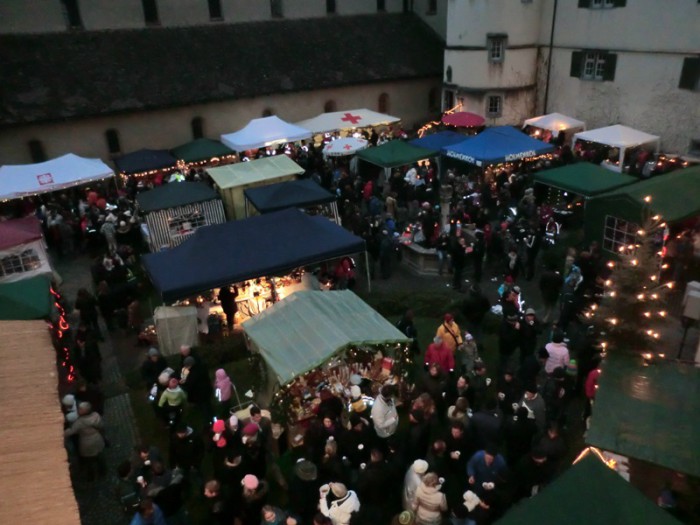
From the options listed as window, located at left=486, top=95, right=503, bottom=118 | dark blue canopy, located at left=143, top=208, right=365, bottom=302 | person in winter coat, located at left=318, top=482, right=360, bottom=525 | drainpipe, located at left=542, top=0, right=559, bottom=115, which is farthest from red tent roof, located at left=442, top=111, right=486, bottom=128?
person in winter coat, located at left=318, top=482, right=360, bottom=525

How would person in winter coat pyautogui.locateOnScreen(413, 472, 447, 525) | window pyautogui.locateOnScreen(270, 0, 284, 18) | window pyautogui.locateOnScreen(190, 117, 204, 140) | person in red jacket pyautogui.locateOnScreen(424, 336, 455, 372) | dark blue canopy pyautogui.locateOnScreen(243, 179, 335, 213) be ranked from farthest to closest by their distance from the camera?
window pyautogui.locateOnScreen(270, 0, 284, 18), window pyautogui.locateOnScreen(190, 117, 204, 140), dark blue canopy pyautogui.locateOnScreen(243, 179, 335, 213), person in red jacket pyautogui.locateOnScreen(424, 336, 455, 372), person in winter coat pyautogui.locateOnScreen(413, 472, 447, 525)

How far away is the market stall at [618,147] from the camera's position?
19.4 meters

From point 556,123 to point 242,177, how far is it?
1349 centimetres

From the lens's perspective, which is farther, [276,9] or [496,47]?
[276,9]

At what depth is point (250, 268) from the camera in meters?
11.5

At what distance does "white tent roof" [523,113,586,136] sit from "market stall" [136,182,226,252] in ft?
45.7

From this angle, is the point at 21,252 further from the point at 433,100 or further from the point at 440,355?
the point at 433,100

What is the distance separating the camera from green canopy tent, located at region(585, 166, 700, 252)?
12.7 m

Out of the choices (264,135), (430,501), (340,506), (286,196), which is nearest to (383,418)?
(430,501)

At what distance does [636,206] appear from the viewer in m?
12.9

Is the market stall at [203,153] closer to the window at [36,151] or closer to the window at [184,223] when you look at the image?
the window at [36,151]

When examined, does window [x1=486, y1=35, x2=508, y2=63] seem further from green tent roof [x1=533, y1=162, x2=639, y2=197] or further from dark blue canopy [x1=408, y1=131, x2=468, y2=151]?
green tent roof [x1=533, y1=162, x2=639, y2=197]

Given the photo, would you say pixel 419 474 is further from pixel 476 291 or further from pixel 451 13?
pixel 451 13

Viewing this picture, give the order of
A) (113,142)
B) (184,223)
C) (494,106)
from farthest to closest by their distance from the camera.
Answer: (494,106), (113,142), (184,223)
